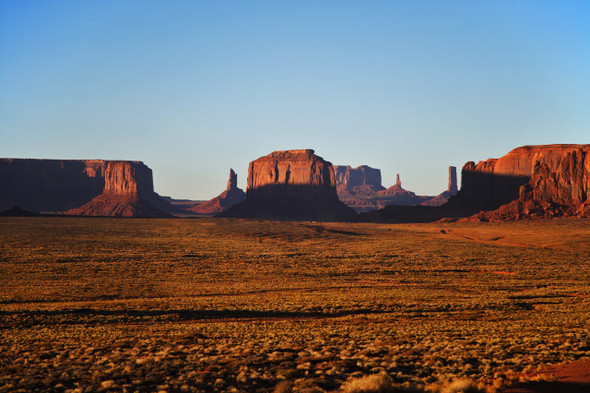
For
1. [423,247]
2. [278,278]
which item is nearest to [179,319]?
[278,278]

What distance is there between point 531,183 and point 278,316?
380 feet

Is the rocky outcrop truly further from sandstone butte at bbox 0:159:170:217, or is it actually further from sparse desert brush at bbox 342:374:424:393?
sparse desert brush at bbox 342:374:424:393

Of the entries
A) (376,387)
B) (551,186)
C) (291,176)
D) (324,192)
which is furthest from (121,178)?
(376,387)

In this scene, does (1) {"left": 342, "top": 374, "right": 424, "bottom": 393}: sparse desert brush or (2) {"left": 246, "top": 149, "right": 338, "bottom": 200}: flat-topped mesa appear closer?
(1) {"left": 342, "top": 374, "right": 424, "bottom": 393}: sparse desert brush

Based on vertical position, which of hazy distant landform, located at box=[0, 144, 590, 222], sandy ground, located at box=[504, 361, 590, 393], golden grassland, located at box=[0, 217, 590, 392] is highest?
hazy distant landform, located at box=[0, 144, 590, 222]

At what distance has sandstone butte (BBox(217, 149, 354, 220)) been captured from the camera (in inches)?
6329

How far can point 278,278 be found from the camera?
46562mm

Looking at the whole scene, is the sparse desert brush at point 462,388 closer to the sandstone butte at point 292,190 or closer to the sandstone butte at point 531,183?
the sandstone butte at point 531,183

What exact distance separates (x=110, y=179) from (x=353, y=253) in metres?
139

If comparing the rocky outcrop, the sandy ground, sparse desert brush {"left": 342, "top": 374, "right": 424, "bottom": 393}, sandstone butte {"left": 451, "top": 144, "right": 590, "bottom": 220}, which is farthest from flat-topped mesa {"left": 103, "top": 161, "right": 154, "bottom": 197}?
sparse desert brush {"left": 342, "top": 374, "right": 424, "bottom": 393}

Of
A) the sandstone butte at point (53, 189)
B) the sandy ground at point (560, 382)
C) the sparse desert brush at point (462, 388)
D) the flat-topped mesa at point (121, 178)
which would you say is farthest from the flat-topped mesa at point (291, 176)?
the sparse desert brush at point (462, 388)

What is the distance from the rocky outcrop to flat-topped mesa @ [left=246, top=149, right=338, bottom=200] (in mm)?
55316

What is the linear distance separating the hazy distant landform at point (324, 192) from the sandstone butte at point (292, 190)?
0.30m

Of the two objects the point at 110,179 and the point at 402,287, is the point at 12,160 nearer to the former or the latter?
the point at 110,179
